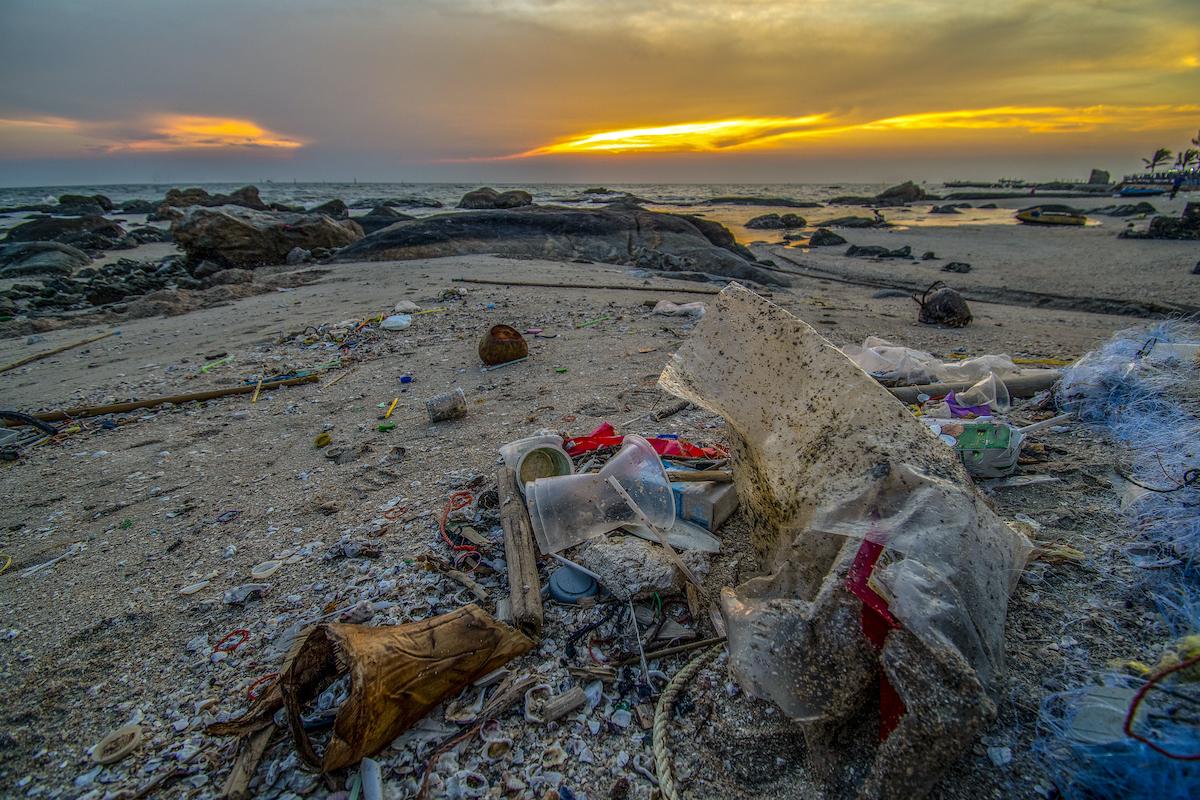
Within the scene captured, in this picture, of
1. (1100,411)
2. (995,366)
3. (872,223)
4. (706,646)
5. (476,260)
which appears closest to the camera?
(706,646)

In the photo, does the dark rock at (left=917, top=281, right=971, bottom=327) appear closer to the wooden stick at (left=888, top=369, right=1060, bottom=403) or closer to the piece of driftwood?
the wooden stick at (left=888, top=369, right=1060, bottom=403)

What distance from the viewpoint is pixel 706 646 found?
2.08m

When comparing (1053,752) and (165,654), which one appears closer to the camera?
(1053,752)

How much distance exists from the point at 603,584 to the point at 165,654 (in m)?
1.88

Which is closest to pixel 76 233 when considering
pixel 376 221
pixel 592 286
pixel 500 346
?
pixel 376 221

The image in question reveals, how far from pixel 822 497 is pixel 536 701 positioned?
127 cm

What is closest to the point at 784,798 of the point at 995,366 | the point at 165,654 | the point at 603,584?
the point at 603,584

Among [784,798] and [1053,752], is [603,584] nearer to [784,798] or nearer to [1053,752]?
[784,798]

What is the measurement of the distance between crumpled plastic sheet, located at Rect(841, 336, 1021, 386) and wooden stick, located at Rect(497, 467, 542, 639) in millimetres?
3133

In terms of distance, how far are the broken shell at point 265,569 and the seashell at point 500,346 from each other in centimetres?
327

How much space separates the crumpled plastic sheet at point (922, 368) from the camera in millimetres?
4539

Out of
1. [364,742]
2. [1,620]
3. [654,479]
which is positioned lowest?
[1,620]

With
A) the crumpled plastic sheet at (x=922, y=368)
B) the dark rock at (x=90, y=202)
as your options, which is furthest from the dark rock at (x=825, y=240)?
the dark rock at (x=90, y=202)

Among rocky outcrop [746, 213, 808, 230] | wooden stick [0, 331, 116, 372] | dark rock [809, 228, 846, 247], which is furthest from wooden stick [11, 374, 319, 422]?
rocky outcrop [746, 213, 808, 230]
